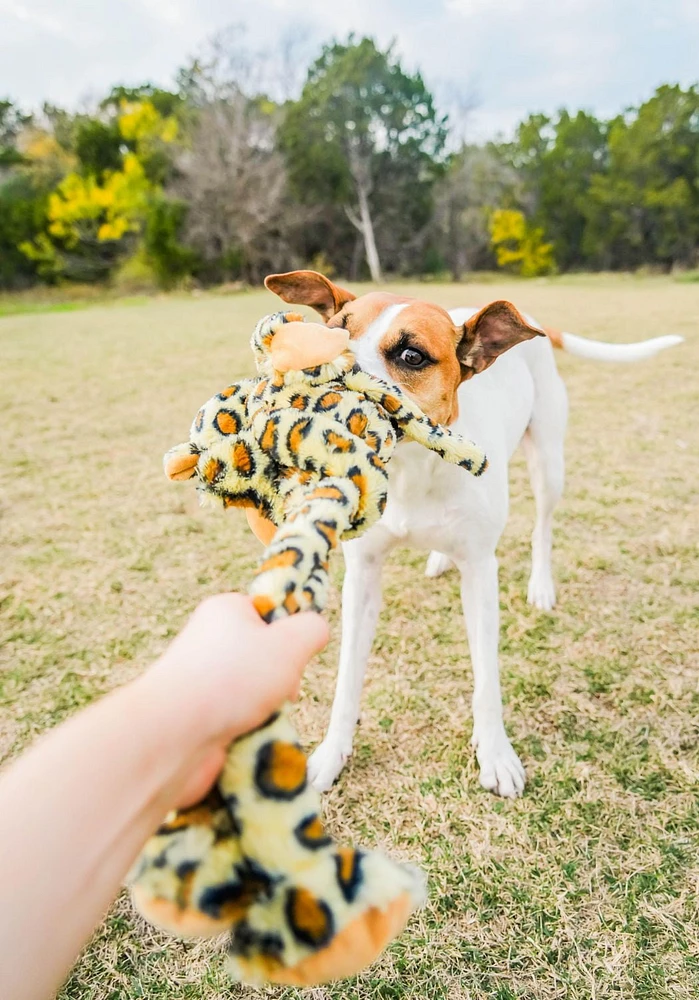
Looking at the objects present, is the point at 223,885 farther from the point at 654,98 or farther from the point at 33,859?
the point at 654,98

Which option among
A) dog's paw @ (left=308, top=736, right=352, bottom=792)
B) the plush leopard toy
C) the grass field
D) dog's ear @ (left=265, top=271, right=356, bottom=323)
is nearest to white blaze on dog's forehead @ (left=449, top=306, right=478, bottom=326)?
dog's ear @ (left=265, top=271, right=356, bottom=323)

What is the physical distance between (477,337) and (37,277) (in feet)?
95.1

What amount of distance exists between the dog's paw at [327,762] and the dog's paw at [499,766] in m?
0.45

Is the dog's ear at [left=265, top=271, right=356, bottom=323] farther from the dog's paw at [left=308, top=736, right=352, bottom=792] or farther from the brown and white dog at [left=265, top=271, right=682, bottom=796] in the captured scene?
the dog's paw at [left=308, top=736, right=352, bottom=792]

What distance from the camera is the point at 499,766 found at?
7.00 ft

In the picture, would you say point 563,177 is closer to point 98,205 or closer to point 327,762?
point 98,205

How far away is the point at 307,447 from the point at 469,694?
1.69m

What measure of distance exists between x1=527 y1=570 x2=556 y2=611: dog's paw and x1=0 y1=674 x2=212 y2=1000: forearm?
2597 millimetres

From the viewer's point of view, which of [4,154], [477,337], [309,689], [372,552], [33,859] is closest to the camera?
[33,859]

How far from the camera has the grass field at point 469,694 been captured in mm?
1637

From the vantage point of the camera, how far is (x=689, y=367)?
743 cm

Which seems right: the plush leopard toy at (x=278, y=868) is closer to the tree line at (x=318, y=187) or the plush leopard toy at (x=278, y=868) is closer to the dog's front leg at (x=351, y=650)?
the dog's front leg at (x=351, y=650)

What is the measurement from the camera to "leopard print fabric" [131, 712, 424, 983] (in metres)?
0.79

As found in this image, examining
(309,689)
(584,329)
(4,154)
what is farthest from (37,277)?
(309,689)
